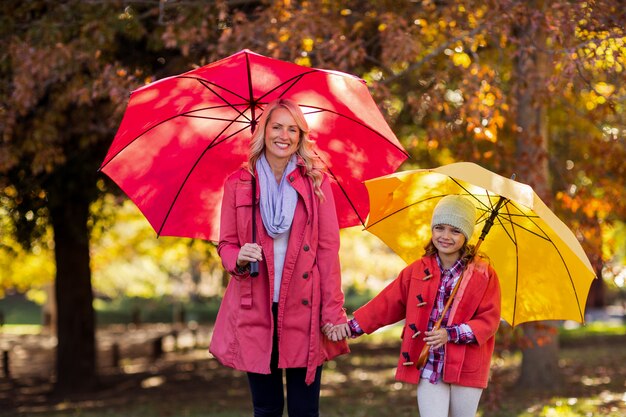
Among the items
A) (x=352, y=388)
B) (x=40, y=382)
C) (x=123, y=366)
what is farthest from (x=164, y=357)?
(x=352, y=388)

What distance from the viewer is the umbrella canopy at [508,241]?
5.18 metres

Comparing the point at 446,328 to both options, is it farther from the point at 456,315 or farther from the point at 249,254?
the point at 249,254

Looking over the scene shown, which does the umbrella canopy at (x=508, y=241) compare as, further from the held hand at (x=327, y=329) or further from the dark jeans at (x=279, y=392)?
the dark jeans at (x=279, y=392)

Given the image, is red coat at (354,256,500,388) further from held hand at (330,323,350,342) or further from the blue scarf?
the blue scarf

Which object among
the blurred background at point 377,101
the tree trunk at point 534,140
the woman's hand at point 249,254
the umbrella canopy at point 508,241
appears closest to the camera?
the woman's hand at point 249,254

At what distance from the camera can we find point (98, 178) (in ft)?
45.2

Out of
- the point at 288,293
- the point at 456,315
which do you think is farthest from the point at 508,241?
the point at 288,293

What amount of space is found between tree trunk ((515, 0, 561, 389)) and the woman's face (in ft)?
13.7

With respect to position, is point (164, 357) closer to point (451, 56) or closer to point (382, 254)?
point (382, 254)

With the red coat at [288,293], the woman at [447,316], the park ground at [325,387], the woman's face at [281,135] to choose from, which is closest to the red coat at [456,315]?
the woman at [447,316]

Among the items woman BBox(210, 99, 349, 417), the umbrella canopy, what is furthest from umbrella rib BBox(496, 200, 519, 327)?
woman BBox(210, 99, 349, 417)

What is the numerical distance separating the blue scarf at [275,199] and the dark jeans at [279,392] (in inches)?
16.2

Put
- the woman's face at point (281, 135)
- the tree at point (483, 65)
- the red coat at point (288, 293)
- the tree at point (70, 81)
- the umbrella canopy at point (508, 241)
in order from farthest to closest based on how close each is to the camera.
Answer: the tree at point (70, 81)
the tree at point (483, 65)
the umbrella canopy at point (508, 241)
the woman's face at point (281, 135)
the red coat at point (288, 293)

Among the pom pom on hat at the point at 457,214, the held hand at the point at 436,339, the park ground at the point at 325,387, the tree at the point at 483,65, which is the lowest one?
the park ground at the point at 325,387
